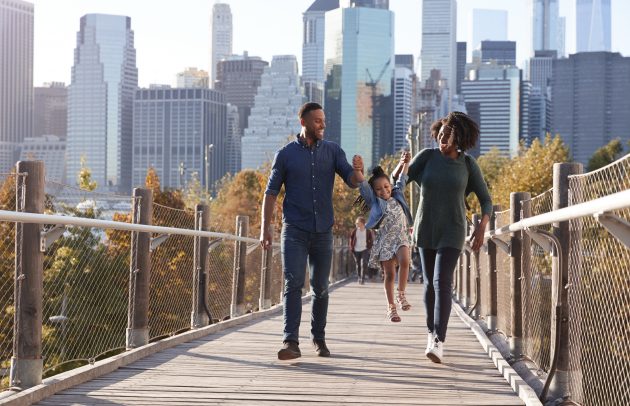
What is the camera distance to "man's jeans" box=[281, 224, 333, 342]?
356 inches

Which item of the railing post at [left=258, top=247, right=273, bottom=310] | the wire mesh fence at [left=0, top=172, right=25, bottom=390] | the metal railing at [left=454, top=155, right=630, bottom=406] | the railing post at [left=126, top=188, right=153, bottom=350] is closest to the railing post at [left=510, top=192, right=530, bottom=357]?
the metal railing at [left=454, top=155, right=630, bottom=406]

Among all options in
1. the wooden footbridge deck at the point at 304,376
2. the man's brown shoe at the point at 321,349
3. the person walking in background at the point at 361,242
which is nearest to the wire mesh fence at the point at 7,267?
the wooden footbridge deck at the point at 304,376

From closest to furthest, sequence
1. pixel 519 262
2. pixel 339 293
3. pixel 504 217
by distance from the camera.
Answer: pixel 519 262
pixel 504 217
pixel 339 293

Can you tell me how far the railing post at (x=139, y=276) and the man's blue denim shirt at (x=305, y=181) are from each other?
4.07 feet

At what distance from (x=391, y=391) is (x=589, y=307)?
129 cm

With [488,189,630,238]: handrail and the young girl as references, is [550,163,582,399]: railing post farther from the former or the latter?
the young girl

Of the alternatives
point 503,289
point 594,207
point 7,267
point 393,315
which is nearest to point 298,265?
point 7,267

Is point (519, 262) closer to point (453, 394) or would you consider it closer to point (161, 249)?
point (453, 394)

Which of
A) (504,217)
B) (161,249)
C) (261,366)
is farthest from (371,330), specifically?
(261,366)

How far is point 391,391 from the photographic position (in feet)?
24.3

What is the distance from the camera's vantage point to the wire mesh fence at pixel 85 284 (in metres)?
10.7

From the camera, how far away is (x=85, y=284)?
13.6 metres

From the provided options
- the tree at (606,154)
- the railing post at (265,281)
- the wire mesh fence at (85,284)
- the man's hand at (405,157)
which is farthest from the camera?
the tree at (606,154)

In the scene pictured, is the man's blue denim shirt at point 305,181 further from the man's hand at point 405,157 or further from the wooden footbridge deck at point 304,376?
the wooden footbridge deck at point 304,376
